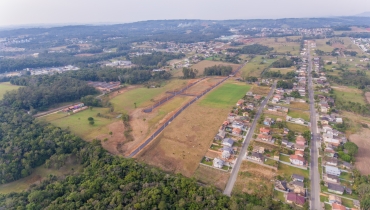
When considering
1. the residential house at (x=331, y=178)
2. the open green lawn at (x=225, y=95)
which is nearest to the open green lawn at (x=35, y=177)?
the open green lawn at (x=225, y=95)

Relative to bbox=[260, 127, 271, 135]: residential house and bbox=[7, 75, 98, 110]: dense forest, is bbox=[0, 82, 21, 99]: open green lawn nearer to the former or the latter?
bbox=[7, 75, 98, 110]: dense forest

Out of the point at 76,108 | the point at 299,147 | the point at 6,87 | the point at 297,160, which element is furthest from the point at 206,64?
the point at 6,87

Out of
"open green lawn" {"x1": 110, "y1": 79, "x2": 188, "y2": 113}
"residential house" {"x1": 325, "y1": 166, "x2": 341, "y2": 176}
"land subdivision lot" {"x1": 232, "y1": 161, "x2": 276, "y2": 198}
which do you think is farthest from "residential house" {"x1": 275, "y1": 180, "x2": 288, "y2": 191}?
"open green lawn" {"x1": 110, "y1": 79, "x2": 188, "y2": 113}

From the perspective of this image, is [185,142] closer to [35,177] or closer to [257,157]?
[257,157]

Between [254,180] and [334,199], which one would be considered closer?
[334,199]

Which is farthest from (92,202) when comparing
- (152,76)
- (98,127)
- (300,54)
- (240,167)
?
(300,54)

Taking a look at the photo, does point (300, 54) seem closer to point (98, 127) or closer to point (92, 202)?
point (98, 127)

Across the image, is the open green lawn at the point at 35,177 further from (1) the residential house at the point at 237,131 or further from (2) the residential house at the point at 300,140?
(2) the residential house at the point at 300,140
